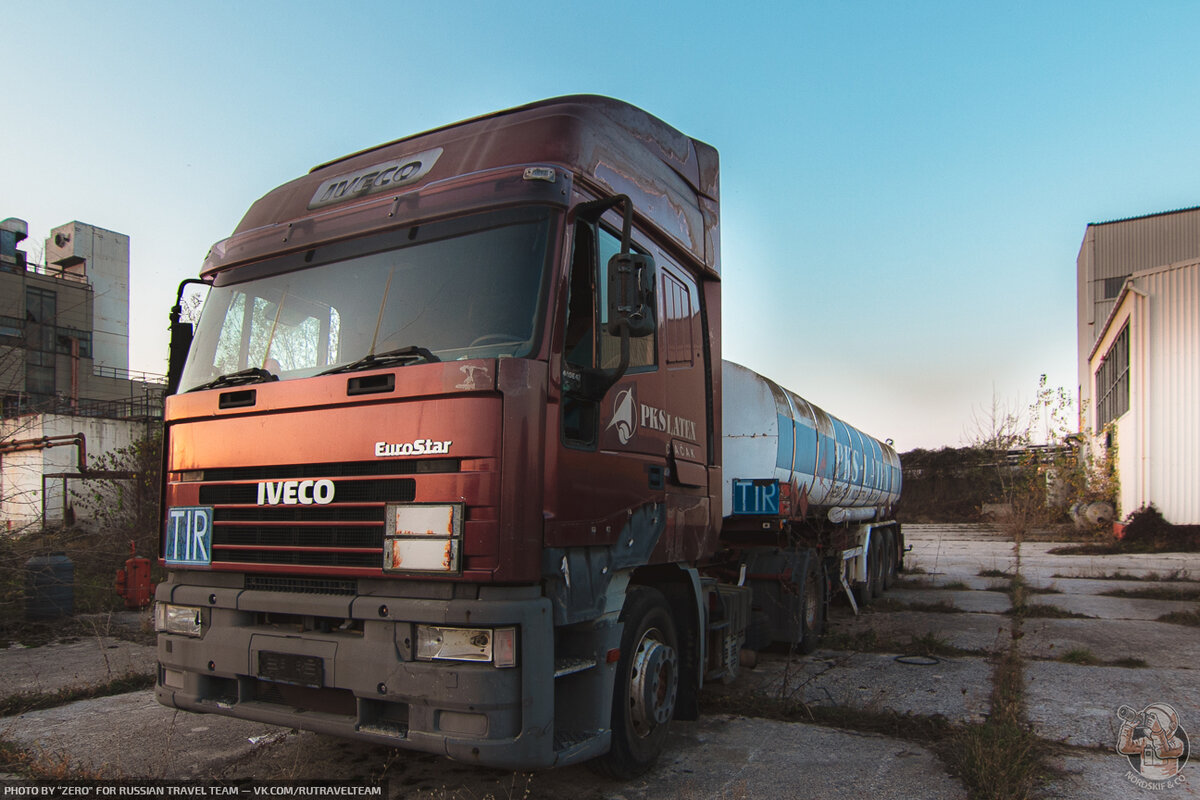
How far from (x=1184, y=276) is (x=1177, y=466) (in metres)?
4.84

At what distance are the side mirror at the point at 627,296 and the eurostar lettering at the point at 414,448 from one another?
958 millimetres

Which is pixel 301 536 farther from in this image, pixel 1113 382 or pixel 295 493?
pixel 1113 382

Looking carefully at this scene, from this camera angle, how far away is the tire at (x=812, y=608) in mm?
8109

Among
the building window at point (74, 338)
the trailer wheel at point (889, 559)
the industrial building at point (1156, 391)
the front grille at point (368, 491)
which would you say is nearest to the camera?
the front grille at point (368, 491)

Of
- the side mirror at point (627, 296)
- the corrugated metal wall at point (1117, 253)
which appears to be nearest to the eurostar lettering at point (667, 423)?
the side mirror at point (627, 296)

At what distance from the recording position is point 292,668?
3791 mm

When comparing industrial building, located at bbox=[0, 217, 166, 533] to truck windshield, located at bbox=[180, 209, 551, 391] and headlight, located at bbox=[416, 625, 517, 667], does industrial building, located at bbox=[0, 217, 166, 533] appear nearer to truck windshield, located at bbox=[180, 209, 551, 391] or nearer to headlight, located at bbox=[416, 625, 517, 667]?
truck windshield, located at bbox=[180, 209, 551, 391]

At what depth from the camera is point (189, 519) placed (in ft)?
14.5

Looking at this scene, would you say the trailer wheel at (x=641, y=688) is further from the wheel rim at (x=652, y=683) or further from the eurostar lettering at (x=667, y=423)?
the eurostar lettering at (x=667, y=423)

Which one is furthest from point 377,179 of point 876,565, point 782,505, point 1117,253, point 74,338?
point 74,338

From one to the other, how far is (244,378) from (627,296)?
84.5 inches

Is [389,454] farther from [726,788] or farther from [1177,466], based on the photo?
[1177,466]

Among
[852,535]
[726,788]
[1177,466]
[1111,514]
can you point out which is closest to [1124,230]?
[1111,514]

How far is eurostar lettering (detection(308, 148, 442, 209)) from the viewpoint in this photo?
4.45 metres
